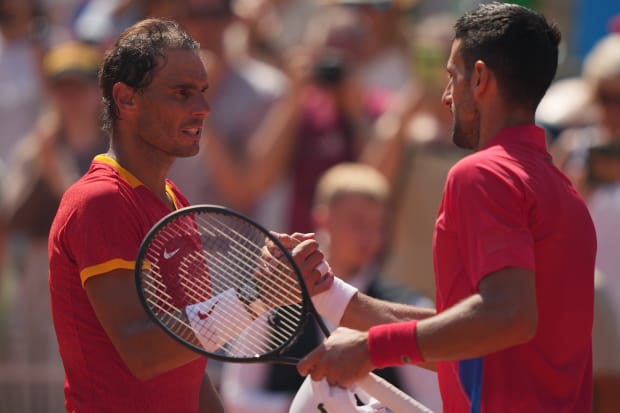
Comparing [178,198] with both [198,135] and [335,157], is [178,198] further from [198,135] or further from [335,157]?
[335,157]

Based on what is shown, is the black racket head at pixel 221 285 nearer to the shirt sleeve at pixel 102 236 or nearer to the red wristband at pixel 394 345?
the shirt sleeve at pixel 102 236

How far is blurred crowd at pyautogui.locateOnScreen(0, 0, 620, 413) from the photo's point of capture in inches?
253

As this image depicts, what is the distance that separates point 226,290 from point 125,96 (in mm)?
628

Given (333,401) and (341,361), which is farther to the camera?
(333,401)

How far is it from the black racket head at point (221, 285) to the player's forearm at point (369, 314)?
0.28 m

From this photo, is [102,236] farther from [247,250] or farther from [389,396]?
[389,396]

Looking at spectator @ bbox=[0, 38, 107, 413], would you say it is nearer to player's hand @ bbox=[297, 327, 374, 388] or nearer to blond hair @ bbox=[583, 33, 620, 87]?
blond hair @ bbox=[583, 33, 620, 87]

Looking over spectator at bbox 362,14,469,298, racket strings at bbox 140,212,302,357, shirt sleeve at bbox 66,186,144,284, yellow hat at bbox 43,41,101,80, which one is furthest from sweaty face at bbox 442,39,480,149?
yellow hat at bbox 43,41,101,80

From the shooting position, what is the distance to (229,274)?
148 inches

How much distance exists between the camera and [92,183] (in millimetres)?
3652

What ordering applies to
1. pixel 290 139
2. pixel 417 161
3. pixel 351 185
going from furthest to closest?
pixel 290 139
pixel 417 161
pixel 351 185

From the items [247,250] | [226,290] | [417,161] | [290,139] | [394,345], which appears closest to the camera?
[394,345]

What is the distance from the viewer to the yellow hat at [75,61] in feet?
25.6

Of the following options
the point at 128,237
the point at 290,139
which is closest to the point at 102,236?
the point at 128,237
